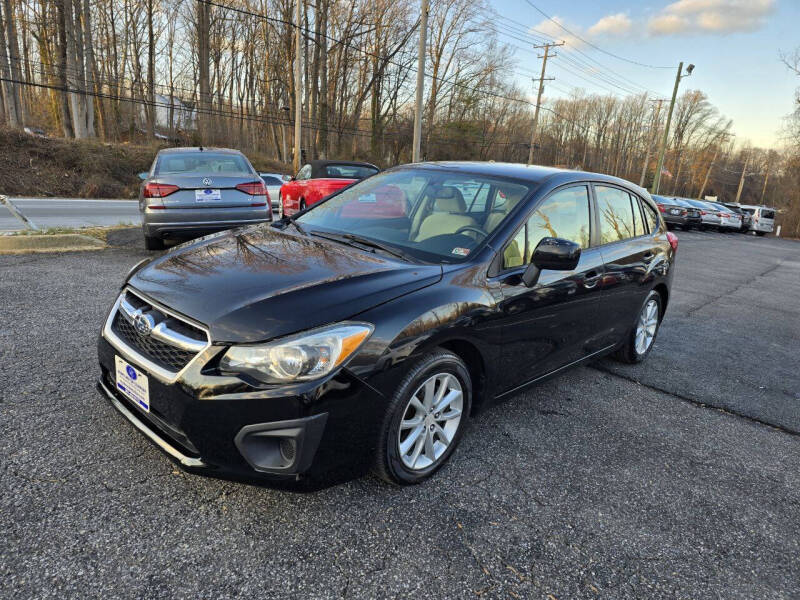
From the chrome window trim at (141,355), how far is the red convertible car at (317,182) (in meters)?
7.52

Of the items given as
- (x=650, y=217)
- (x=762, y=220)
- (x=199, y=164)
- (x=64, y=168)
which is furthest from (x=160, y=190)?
(x=762, y=220)

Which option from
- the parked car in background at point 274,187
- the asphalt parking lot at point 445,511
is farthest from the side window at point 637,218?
the parked car in background at point 274,187

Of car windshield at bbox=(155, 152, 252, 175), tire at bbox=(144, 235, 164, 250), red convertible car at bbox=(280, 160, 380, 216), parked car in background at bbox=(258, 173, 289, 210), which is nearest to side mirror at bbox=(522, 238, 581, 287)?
car windshield at bbox=(155, 152, 252, 175)

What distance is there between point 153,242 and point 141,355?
590 cm

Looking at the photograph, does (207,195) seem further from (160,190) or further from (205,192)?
(160,190)

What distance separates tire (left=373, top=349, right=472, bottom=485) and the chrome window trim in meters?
0.87

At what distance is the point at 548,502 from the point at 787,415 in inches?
103

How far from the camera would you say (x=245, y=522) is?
216 centimetres

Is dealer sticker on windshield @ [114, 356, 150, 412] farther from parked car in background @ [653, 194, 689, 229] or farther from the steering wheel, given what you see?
parked car in background @ [653, 194, 689, 229]

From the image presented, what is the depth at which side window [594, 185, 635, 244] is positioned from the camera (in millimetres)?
3770

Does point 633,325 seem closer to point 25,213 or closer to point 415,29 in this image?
point 25,213

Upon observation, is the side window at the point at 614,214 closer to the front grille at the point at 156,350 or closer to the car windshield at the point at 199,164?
the front grille at the point at 156,350

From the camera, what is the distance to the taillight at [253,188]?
7.36m

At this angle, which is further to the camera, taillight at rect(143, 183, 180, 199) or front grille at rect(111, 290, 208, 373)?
taillight at rect(143, 183, 180, 199)
